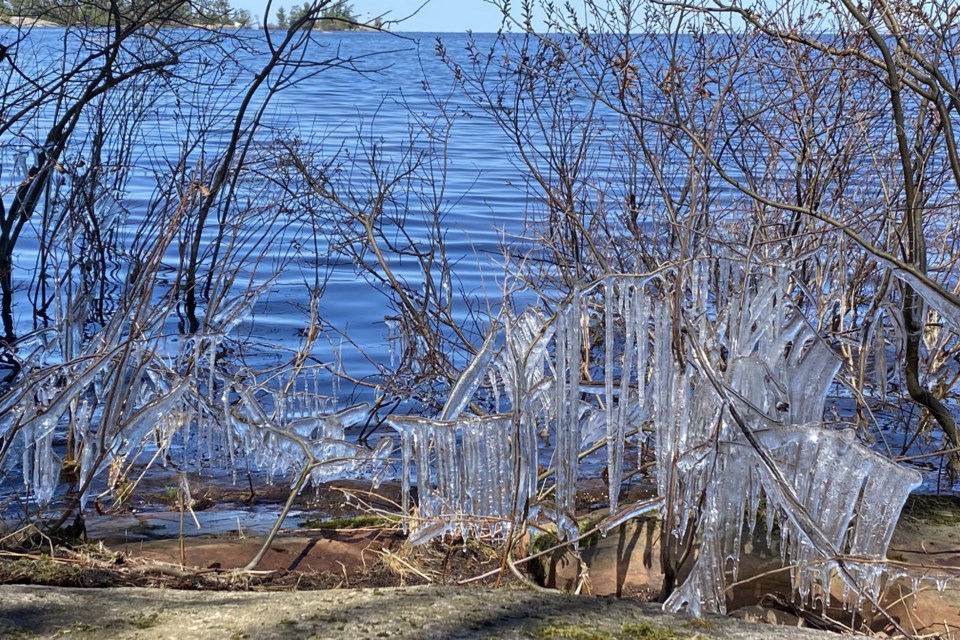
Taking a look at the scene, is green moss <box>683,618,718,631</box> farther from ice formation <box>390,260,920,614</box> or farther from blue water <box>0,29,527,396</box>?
blue water <box>0,29,527,396</box>

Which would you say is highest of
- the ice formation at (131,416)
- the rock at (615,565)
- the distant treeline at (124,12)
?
the distant treeline at (124,12)

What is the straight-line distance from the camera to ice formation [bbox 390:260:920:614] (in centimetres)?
323

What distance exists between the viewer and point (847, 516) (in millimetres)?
3260

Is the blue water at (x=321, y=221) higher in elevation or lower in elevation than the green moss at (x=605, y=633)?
higher

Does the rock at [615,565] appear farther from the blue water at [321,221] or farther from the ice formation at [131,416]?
the blue water at [321,221]

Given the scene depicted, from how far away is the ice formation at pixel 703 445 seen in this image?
10.6ft

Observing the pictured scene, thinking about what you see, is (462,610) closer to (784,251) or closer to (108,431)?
(108,431)

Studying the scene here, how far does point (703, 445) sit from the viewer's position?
129 inches

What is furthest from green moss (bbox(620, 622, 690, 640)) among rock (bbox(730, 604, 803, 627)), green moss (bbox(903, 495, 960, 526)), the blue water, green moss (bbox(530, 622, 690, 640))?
the blue water

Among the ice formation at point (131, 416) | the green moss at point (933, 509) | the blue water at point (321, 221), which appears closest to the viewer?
the ice formation at point (131, 416)

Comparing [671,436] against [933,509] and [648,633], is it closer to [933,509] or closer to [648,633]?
[648,633]

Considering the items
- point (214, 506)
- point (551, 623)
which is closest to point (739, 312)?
point (551, 623)

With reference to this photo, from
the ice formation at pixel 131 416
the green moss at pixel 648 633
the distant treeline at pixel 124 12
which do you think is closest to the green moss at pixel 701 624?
the green moss at pixel 648 633

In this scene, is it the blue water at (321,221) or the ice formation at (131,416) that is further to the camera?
the blue water at (321,221)
